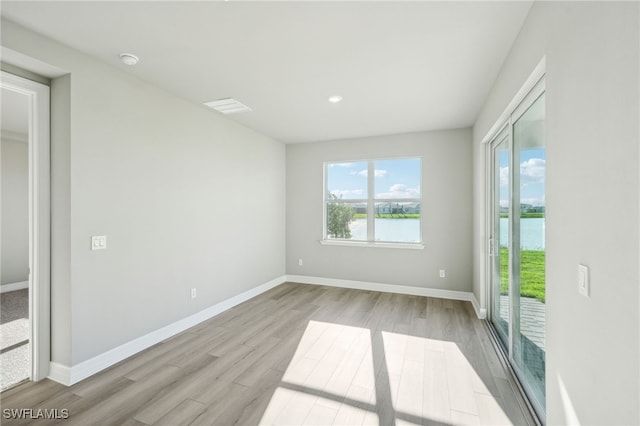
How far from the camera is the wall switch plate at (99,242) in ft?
7.97

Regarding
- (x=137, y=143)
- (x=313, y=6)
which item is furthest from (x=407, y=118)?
(x=137, y=143)

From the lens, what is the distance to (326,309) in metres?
3.99

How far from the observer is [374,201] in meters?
5.01

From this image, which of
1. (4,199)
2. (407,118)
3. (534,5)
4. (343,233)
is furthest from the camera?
(343,233)

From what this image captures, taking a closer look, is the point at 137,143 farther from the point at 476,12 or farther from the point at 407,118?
the point at 407,118

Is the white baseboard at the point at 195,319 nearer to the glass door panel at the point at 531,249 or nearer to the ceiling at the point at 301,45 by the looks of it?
the glass door panel at the point at 531,249

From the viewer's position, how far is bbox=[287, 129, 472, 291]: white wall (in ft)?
14.6

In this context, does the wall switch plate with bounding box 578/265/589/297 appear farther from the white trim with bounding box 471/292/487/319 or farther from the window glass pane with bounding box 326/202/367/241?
the window glass pane with bounding box 326/202/367/241

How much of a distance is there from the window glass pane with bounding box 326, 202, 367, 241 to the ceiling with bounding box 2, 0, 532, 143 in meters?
2.12

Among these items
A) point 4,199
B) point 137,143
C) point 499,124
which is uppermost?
point 499,124

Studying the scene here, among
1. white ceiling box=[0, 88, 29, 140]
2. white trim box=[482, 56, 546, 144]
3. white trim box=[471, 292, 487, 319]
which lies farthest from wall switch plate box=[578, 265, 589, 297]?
white ceiling box=[0, 88, 29, 140]

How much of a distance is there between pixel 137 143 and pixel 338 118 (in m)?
2.45

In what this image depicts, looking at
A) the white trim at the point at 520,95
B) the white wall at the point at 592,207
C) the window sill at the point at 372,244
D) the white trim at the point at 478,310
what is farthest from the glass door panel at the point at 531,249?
the window sill at the point at 372,244

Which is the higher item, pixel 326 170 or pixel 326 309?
pixel 326 170
